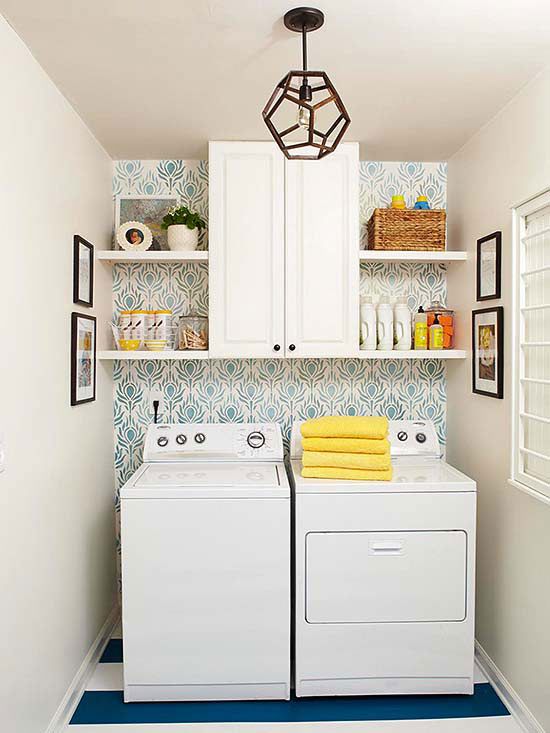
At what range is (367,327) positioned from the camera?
10.3 ft

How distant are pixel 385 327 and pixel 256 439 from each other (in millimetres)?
809

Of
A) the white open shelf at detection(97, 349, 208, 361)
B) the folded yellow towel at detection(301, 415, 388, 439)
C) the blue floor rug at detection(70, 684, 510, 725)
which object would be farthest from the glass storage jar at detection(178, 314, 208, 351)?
the blue floor rug at detection(70, 684, 510, 725)

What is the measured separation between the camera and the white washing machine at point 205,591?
261cm

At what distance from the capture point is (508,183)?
2.64 m

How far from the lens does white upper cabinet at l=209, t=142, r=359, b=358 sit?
3014mm

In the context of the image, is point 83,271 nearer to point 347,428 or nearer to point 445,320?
point 347,428

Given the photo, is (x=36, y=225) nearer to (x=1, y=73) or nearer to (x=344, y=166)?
(x=1, y=73)

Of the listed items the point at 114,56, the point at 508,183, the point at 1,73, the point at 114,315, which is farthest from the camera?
the point at 114,315

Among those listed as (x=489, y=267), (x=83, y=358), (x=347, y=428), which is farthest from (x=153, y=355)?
(x=489, y=267)

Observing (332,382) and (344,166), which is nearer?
(344,166)

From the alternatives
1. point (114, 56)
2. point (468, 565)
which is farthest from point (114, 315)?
point (468, 565)

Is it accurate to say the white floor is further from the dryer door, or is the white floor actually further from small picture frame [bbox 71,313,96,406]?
small picture frame [bbox 71,313,96,406]

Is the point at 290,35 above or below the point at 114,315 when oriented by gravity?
above

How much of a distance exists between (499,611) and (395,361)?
1.27m
